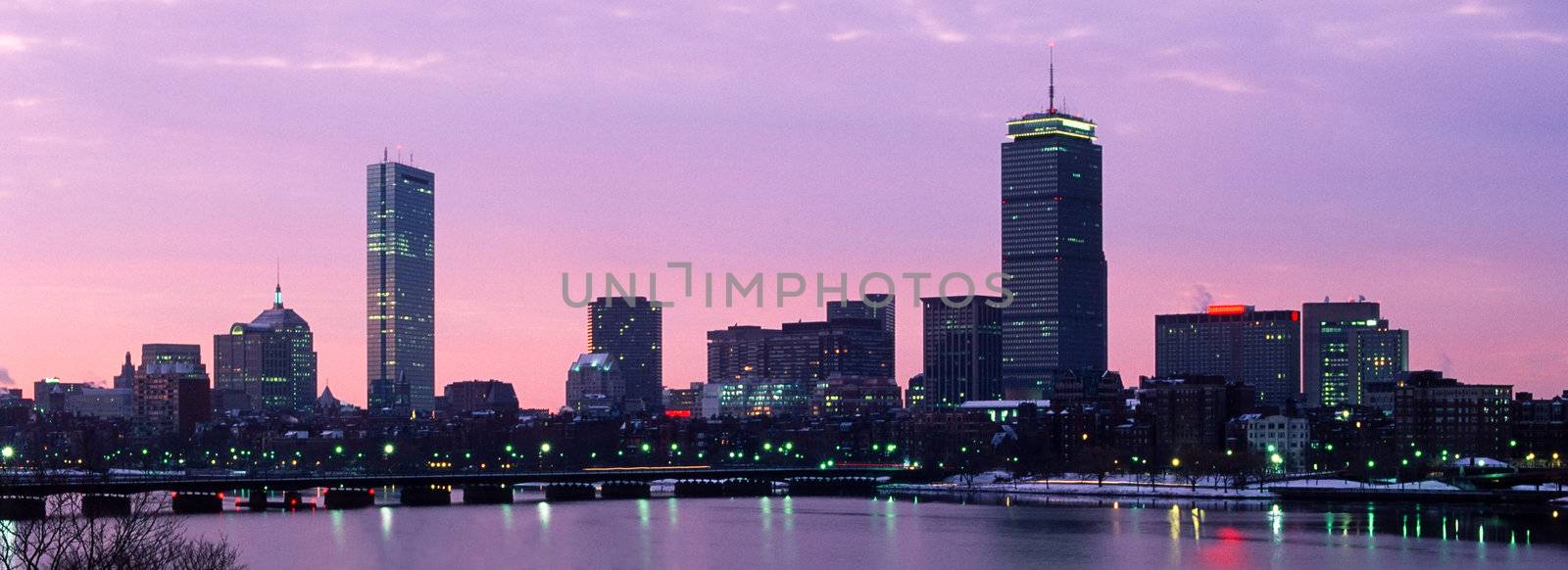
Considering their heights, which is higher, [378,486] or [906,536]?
[906,536]

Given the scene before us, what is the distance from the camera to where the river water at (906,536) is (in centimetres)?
10412

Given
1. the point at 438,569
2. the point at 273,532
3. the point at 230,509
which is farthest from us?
the point at 230,509

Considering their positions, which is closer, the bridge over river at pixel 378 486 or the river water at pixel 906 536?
the river water at pixel 906 536

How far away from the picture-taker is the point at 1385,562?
335ft

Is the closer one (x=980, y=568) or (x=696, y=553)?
(x=980, y=568)

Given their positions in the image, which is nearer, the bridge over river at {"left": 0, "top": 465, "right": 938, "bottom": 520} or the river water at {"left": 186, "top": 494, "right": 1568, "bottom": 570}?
the river water at {"left": 186, "top": 494, "right": 1568, "bottom": 570}

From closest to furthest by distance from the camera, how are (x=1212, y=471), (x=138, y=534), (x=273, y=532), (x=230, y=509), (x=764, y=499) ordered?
(x=138, y=534) → (x=273, y=532) → (x=230, y=509) → (x=764, y=499) → (x=1212, y=471)

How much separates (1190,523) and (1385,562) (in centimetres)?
3130

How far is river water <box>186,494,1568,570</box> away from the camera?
342 ft

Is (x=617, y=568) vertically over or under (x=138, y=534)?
under

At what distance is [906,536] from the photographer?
12325 cm

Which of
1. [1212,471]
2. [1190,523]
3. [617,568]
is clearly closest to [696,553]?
[617,568]

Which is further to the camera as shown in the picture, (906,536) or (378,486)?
(378,486)

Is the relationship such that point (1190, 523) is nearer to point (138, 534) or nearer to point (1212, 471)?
point (1212, 471)
